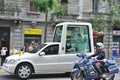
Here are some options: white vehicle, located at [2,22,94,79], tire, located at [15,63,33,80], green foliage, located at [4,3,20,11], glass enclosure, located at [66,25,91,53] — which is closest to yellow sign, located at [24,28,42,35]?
green foliage, located at [4,3,20,11]

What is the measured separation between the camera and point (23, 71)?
1447 cm

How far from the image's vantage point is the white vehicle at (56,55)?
14.5 m

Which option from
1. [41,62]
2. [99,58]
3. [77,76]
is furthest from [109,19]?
[77,76]

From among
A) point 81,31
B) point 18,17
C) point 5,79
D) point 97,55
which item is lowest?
point 5,79

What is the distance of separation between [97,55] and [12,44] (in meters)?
17.4

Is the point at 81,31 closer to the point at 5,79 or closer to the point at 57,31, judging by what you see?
the point at 57,31

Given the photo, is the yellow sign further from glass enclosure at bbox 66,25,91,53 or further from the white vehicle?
glass enclosure at bbox 66,25,91,53

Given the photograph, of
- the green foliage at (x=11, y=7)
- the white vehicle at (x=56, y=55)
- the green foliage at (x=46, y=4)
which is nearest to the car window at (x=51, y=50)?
the white vehicle at (x=56, y=55)

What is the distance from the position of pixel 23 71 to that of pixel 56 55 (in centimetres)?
172


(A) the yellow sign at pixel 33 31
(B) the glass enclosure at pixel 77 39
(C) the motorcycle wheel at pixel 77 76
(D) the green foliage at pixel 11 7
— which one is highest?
(D) the green foliage at pixel 11 7

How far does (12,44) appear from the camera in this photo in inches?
Answer: 1144

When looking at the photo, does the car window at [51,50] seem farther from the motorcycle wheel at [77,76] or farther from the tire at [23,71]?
the motorcycle wheel at [77,76]

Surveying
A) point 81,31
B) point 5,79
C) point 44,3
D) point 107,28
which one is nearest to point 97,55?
point 81,31

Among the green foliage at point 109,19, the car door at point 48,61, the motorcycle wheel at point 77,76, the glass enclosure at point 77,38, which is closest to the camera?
the motorcycle wheel at point 77,76
